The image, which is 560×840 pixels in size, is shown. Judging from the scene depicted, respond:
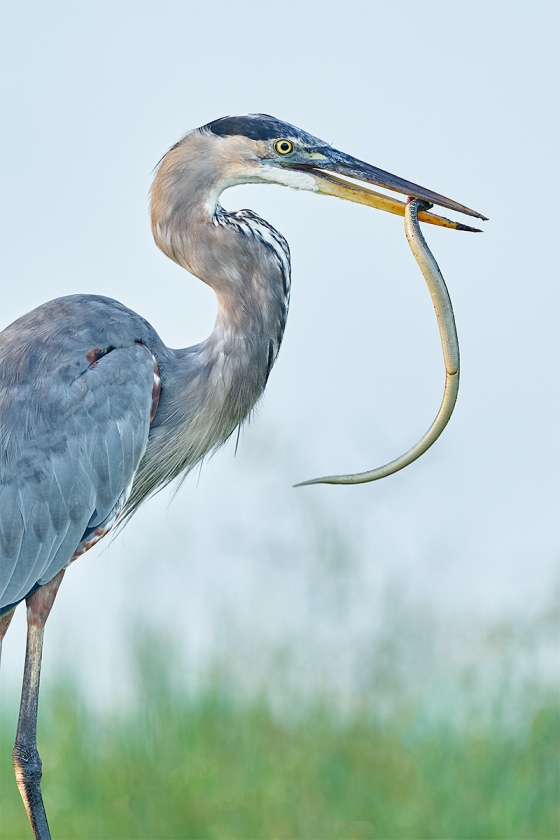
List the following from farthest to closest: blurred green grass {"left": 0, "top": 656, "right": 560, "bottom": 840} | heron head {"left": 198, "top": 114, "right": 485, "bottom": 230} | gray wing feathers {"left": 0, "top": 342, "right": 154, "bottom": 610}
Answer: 1. blurred green grass {"left": 0, "top": 656, "right": 560, "bottom": 840}
2. heron head {"left": 198, "top": 114, "right": 485, "bottom": 230}
3. gray wing feathers {"left": 0, "top": 342, "right": 154, "bottom": 610}

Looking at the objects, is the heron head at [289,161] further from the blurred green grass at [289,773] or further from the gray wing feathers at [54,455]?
the blurred green grass at [289,773]

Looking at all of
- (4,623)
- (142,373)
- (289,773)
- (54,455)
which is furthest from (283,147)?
(289,773)

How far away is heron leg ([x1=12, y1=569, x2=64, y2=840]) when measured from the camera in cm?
377

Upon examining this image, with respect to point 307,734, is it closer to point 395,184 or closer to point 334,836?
point 334,836

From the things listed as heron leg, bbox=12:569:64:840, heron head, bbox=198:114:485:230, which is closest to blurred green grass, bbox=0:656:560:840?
heron leg, bbox=12:569:64:840

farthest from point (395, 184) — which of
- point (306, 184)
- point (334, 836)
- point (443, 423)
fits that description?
point (334, 836)

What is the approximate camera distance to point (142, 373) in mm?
3842

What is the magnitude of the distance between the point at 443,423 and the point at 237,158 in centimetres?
122

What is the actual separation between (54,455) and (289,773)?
9.64 feet

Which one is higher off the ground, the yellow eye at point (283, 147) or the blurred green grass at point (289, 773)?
the yellow eye at point (283, 147)

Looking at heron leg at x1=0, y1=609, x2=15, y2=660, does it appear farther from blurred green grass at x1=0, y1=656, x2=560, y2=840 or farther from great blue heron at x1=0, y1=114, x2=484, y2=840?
blurred green grass at x1=0, y1=656, x2=560, y2=840

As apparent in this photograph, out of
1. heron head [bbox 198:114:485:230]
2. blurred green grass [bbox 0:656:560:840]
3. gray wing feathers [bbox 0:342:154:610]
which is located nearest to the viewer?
gray wing feathers [bbox 0:342:154:610]

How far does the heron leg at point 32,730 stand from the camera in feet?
12.4

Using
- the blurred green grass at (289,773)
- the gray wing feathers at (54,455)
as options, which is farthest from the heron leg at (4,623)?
the blurred green grass at (289,773)
